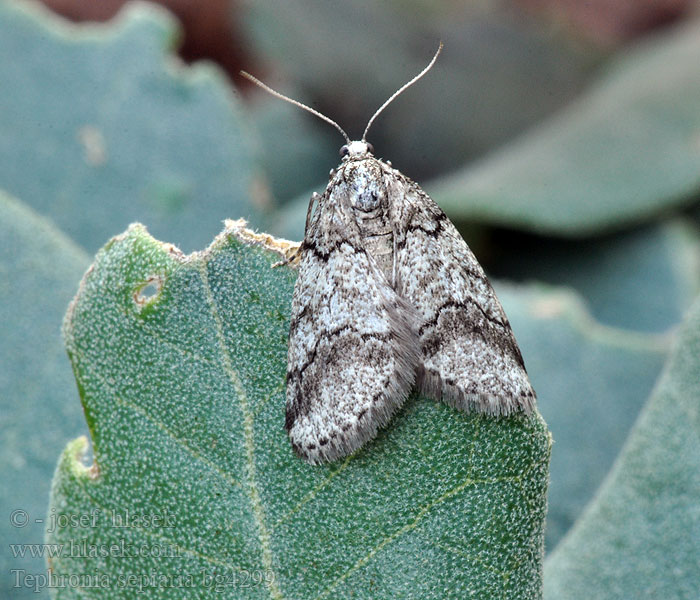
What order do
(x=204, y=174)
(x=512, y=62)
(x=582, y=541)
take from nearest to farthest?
(x=582, y=541) → (x=204, y=174) → (x=512, y=62)

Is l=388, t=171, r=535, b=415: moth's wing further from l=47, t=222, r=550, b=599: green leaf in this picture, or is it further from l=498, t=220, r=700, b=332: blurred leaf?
l=498, t=220, r=700, b=332: blurred leaf

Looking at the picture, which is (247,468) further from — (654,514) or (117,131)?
(117,131)

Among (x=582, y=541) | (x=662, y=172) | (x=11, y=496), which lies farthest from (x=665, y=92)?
(x=11, y=496)

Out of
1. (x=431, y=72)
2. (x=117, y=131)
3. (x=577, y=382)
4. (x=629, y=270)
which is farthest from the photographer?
(x=431, y=72)

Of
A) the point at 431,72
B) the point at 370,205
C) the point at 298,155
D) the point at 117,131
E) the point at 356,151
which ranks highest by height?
the point at 431,72

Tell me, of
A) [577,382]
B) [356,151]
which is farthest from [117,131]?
[577,382]

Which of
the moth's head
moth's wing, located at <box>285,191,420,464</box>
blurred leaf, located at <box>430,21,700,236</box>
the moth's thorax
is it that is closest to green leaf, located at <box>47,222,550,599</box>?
moth's wing, located at <box>285,191,420,464</box>

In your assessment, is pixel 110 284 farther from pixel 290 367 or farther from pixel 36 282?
pixel 36 282
